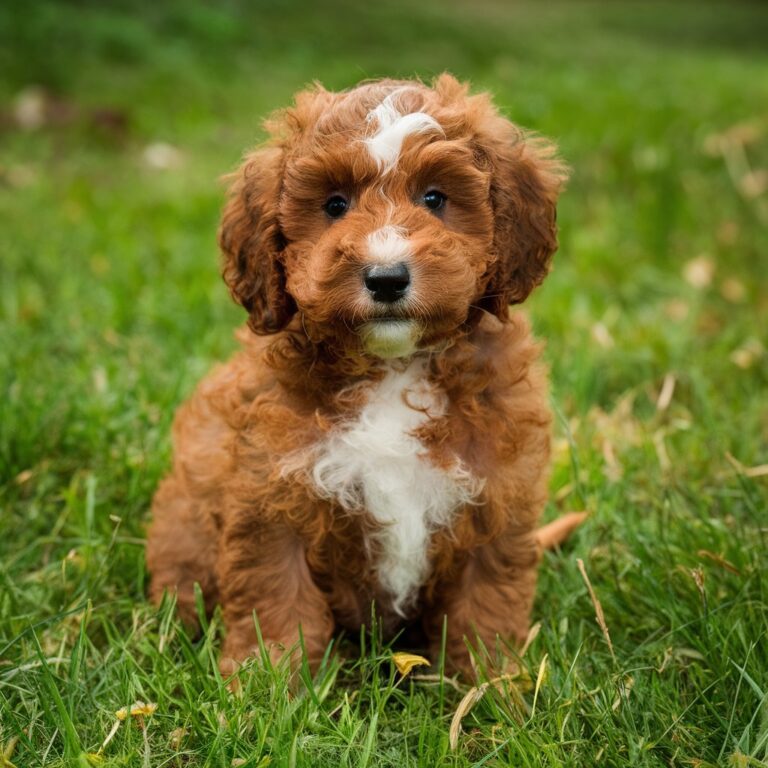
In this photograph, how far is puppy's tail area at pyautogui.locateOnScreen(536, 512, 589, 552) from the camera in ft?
12.8

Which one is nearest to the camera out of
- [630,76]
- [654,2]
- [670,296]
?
[670,296]

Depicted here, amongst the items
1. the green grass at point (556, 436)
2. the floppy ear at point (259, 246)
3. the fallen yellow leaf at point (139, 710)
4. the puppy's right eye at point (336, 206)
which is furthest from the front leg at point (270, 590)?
the puppy's right eye at point (336, 206)

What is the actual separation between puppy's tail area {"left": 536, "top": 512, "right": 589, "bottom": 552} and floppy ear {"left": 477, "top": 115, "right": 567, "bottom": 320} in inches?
40.8

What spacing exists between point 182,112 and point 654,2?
22610mm

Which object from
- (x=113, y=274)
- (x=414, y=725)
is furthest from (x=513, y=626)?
(x=113, y=274)

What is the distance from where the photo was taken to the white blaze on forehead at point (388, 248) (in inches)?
110

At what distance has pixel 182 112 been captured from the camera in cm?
1066

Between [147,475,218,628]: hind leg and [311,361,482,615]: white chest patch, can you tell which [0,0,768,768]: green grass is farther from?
[311,361,482,615]: white chest patch

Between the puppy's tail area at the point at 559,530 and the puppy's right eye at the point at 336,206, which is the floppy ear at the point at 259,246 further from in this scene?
the puppy's tail area at the point at 559,530

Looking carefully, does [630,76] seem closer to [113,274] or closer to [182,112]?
[182,112]

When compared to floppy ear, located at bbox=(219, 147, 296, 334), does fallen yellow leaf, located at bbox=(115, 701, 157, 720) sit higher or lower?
lower

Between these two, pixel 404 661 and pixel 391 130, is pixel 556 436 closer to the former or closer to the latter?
pixel 404 661

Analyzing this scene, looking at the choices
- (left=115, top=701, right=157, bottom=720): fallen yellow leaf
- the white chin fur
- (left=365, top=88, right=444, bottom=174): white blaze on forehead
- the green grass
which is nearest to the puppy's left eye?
(left=365, top=88, right=444, bottom=174): white blaze on forehead

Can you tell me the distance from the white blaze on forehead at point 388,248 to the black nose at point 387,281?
0.06 feet
